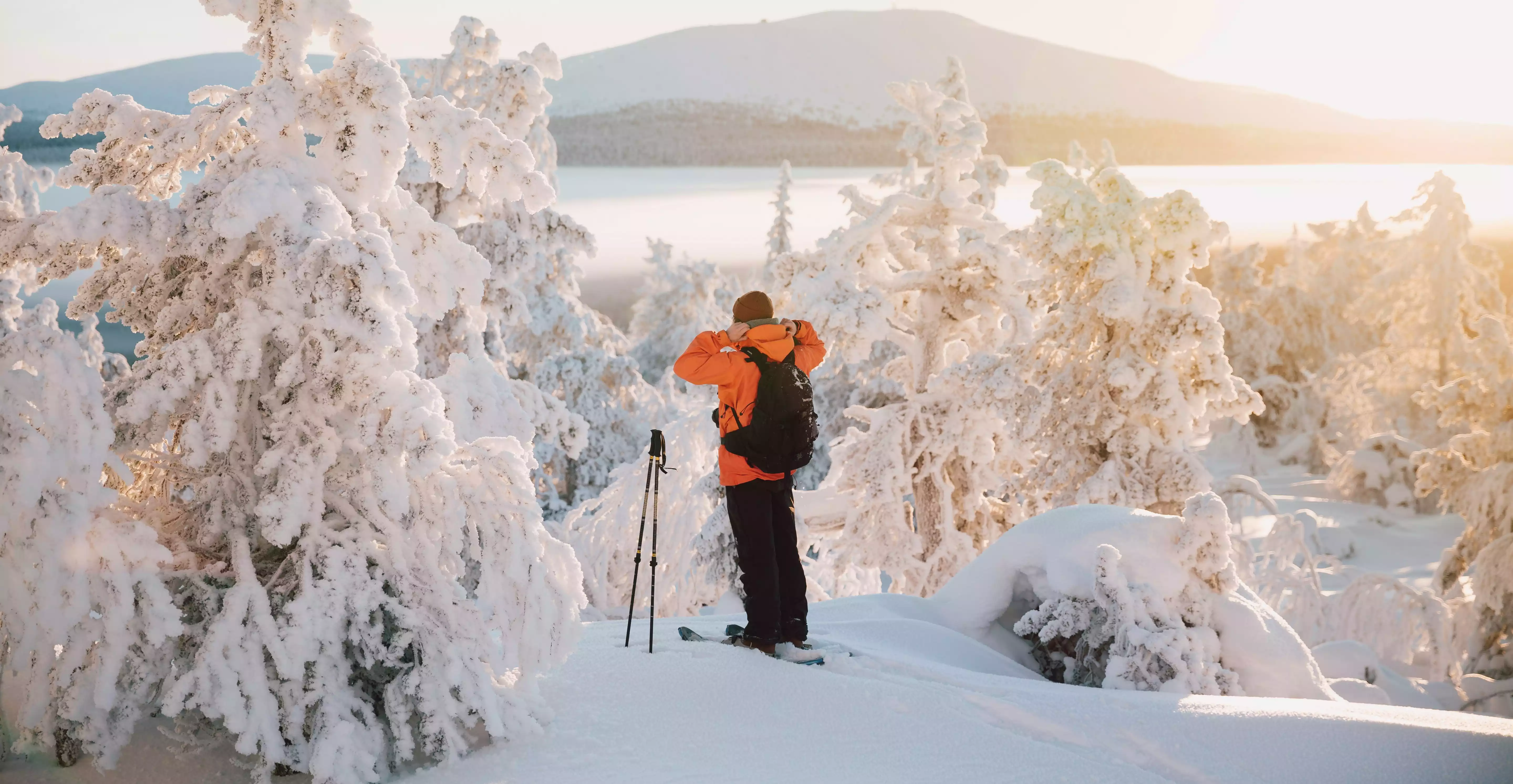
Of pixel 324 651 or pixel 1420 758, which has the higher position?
pixel 324 651

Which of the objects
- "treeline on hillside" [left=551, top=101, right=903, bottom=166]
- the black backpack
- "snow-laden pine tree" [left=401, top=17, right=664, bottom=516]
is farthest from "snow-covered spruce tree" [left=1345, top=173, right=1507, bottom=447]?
"treeline on hillside" [left=551, top=101, right=903, bottom=166]

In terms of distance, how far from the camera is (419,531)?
14.4ft

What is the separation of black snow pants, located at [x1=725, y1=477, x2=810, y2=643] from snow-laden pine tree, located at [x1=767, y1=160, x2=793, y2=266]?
1501 inches

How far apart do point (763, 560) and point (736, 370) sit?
3.79 ft

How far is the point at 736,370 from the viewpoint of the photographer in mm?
5395

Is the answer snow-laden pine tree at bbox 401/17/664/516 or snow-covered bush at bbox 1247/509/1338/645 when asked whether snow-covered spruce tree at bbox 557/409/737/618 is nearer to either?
snow-laden pine tree at bbox 401/17/664/516

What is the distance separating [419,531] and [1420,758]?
4.74 meters

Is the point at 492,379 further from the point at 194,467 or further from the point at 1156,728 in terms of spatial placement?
the point at 1156,728

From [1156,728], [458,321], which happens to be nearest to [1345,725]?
[1156,728]

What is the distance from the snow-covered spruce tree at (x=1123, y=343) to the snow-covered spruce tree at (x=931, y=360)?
779 millimetres

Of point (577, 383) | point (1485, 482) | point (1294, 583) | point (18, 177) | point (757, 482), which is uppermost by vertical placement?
point (18, 177)

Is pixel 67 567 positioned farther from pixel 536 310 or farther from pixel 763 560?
pixel 536 310

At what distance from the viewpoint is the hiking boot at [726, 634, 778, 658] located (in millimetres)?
5473

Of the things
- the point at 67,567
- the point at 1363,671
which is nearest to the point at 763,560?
the point at 67,567
